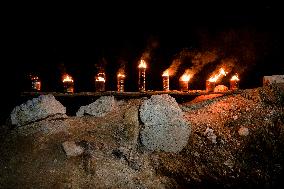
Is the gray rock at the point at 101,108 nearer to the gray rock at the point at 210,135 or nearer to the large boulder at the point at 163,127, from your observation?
the large boulder at the point at 163,127

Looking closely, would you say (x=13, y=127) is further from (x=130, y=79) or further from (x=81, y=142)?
(x=130, y=79)

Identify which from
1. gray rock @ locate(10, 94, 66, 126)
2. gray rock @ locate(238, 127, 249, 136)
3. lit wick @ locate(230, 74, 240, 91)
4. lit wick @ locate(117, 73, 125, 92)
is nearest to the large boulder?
gray rock @ locate(238, 127, 249, 136)

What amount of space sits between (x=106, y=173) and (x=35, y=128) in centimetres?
223

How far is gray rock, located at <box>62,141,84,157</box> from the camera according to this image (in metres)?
6.55

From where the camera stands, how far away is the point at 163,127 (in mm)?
7000

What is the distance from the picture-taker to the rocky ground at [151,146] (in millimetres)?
6148

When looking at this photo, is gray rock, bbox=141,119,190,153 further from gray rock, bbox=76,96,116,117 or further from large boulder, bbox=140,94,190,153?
gray rock, bbox=76,96,116,117

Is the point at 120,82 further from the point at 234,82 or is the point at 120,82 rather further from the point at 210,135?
the point at 234,82

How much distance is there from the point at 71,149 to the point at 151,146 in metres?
1.74

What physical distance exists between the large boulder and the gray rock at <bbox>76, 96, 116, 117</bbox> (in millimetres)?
1032

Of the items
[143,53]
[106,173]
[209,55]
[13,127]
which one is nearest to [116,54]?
[143,53]

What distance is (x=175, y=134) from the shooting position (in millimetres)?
6965

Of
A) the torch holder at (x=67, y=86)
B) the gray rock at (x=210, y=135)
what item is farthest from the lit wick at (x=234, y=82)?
the torch holder at (x=67, y=86)

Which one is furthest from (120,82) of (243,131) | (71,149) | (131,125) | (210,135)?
(243,131)
